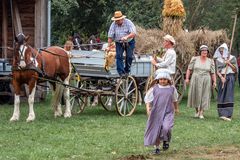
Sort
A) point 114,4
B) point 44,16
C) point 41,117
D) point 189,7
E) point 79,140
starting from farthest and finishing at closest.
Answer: point 114,4 < point 189,7 < point 44,16 < point 41,117 < point 79,140

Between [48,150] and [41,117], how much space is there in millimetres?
4900

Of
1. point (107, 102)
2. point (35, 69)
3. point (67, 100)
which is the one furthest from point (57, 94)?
point (107, 102)

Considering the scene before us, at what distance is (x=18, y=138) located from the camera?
1152 cm

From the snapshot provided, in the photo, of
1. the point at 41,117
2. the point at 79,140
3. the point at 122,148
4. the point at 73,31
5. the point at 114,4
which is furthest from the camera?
the point at 73,31

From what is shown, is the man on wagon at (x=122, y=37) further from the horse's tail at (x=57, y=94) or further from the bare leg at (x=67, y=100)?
the horse's tail at (x=57, y=94)

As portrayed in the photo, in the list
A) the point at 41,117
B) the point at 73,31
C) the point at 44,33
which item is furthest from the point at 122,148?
the point at 73,31

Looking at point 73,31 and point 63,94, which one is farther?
point 73,31

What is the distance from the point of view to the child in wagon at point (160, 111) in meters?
9.95

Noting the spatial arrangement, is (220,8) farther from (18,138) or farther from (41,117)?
(18,138)

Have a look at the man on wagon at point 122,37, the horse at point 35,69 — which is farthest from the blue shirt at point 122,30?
the horse at point 35,69

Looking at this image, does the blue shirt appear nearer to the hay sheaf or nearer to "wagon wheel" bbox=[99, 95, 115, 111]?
"wagon wheel" bbox=[99, 95, 115, 111]

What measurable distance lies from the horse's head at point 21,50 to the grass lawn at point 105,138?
130 cm

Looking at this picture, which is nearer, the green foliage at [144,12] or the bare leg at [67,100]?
the bare leg at [67,100]

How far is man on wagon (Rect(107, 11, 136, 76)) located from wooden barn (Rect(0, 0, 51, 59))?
4771 mm
